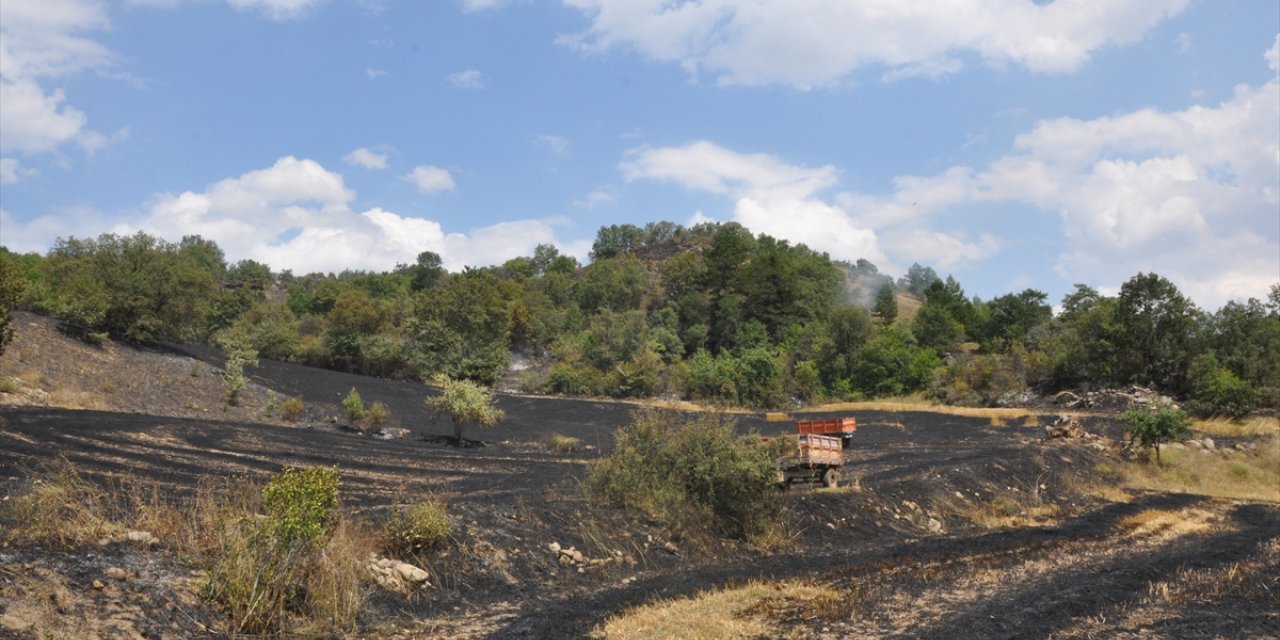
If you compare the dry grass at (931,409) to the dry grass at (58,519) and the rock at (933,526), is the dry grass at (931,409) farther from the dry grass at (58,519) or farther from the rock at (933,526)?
the dry grass at (58,519)

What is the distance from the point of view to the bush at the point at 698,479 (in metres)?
15.6

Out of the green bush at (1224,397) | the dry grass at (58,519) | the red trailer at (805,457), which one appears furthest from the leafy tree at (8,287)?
the green bush at (1224,397)

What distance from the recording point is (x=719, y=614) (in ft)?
35.9

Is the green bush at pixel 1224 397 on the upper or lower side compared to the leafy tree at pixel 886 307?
lower

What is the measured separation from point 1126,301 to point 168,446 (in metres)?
51.4

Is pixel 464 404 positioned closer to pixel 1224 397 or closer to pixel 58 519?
pixel 58 519

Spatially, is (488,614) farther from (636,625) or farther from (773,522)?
(773,522)

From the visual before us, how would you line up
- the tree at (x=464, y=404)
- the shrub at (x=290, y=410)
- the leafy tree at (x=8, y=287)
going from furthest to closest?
the shrub at (x=290, y=410) → the tree at (x=464, y=404) → the leafy tree at (x=8, y=287)

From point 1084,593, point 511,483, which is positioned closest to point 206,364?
point 511,483

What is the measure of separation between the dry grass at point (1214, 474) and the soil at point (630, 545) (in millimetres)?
1735

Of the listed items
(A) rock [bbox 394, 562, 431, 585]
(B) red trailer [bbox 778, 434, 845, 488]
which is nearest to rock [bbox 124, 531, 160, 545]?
(A) rock [bbox 394, 562, 431, 585]

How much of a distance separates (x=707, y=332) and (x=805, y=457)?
6410 cm

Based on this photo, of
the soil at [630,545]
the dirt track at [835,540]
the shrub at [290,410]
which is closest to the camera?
the soil at [630,545]

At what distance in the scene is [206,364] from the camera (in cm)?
3969
